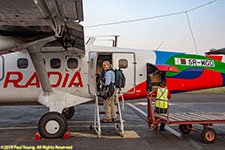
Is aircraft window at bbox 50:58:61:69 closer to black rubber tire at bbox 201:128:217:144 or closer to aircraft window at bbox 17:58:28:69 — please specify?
aircraft window at bbox 17:58:28:69

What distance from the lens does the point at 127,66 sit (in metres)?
8.55

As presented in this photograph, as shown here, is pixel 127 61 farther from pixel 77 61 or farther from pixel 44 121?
pixel 44 121

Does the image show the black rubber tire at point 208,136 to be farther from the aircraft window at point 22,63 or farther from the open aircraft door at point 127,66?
the aircraft window at point 22,63

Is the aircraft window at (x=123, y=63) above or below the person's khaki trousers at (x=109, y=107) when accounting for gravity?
above

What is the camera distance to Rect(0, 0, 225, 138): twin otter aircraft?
605 centimetres

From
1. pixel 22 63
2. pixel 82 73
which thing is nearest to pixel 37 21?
pixel 82 73

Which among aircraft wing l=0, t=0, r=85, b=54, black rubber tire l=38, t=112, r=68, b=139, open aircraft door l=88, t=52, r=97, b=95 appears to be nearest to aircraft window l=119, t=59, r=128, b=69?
open aircraft door l=88, t=52, r=97, b=95

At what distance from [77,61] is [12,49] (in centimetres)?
271

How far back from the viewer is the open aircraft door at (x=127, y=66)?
8500mm

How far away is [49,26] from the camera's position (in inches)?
215

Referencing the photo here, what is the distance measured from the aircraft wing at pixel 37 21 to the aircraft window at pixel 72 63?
1.17m

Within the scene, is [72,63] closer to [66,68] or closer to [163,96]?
[66,68]

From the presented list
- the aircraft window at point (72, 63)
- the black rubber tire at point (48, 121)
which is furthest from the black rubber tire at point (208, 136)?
the aircraft window at point (72, 63)

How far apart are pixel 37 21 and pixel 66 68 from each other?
10.7ft
